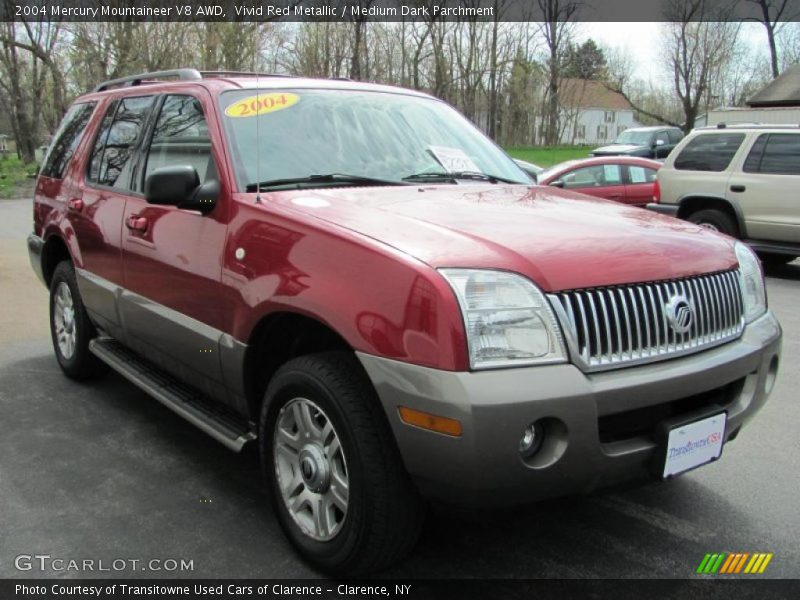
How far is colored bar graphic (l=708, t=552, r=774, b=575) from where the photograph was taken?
110 inches

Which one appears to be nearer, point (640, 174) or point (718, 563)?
point (718, 563)

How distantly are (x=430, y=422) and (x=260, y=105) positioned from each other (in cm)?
194

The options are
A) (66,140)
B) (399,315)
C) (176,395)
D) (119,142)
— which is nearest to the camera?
(399,315)

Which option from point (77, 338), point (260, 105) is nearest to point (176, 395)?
point (260, 105)

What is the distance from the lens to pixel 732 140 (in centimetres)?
995

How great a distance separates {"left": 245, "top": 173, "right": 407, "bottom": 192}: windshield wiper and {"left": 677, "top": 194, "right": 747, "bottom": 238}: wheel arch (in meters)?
7.65

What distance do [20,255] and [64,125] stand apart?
5.91m

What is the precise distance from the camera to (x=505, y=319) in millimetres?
2289

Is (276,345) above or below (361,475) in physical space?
above

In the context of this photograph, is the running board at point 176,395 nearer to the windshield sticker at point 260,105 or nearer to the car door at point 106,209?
the car door at point 106,209

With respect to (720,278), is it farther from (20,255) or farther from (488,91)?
(488,91)

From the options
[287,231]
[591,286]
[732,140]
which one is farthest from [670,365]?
[732,140]

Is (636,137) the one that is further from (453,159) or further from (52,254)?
(453,159)

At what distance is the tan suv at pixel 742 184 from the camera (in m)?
A: 9.28
